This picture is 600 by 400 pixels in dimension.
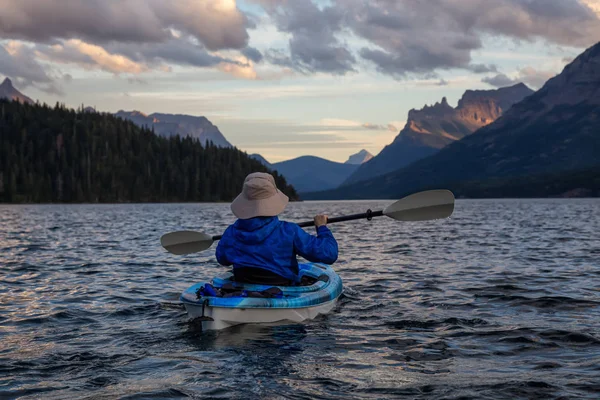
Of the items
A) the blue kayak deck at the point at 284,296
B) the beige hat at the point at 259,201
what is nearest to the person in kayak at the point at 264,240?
the beige hat at the point at 259,201

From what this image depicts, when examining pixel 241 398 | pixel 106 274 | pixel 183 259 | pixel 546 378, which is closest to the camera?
pixel 241 398

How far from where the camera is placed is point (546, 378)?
7.90 m

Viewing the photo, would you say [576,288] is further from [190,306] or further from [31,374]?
[31,374]

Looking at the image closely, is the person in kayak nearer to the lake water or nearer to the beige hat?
the beige hat

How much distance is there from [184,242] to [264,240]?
4.41 metres

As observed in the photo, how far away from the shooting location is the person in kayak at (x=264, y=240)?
1080 centimetres

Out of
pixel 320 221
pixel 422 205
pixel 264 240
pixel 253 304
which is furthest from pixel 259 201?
pixel 422 205

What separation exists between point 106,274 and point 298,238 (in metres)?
10.5

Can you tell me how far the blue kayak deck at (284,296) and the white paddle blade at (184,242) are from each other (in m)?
2.33

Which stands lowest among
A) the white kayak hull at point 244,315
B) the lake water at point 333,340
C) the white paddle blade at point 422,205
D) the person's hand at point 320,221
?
the lake water at point 333,340

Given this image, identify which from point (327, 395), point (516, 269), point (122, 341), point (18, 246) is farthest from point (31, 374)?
point (18, 246)

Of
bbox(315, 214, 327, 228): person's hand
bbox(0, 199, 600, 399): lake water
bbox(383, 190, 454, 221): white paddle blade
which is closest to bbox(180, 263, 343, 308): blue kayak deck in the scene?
bbox(0, 199, 600, 399): lake water

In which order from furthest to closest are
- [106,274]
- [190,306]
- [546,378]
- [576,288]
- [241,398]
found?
[106,274], [576,288], [190,306], [546,378], [241,398]

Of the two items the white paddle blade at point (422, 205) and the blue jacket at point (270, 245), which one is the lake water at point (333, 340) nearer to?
the blue jacket at point (270, 245)
